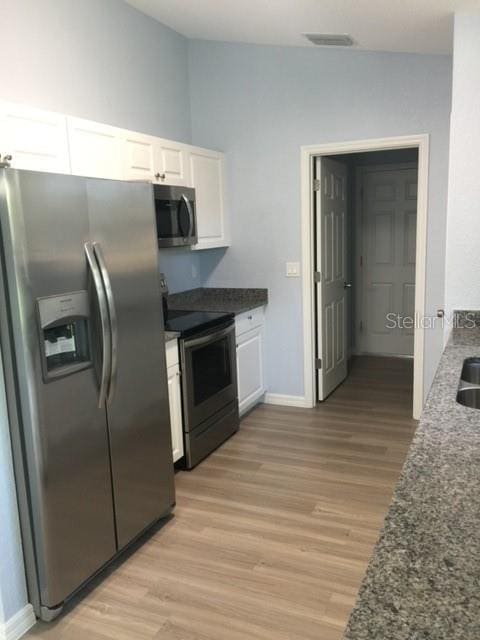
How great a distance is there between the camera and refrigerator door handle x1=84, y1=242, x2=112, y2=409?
2197 mm

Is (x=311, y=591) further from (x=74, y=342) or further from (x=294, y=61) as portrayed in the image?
(x=294, y=61)

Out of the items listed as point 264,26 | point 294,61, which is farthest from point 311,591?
point 294,61

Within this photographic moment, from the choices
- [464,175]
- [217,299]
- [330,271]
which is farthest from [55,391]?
[330,271]

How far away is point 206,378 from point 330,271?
1692mm

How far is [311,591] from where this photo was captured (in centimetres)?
227

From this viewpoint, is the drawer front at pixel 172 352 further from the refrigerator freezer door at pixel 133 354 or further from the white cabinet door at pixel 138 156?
the white cabinet door at pixel 138 156

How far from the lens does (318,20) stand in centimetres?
304

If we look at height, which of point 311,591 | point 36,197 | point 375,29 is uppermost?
point 375,29

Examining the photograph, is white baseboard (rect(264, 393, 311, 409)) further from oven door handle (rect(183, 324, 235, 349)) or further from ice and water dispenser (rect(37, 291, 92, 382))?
ice and water dispenser (rect(37, 291, 92, 382))

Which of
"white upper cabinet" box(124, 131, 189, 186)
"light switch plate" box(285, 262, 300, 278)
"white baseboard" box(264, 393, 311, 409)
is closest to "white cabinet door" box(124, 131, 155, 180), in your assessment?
"white upper cabinet" box(124, 131, 189, 186)

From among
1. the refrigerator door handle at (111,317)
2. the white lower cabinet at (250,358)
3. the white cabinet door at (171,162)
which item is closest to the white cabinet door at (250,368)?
the white lower cabinet at (250,358)

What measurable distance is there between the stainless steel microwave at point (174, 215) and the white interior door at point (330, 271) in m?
1.17

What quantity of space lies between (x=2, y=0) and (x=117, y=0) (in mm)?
963

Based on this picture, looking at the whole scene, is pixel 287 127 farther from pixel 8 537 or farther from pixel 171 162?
pixel 8 537
